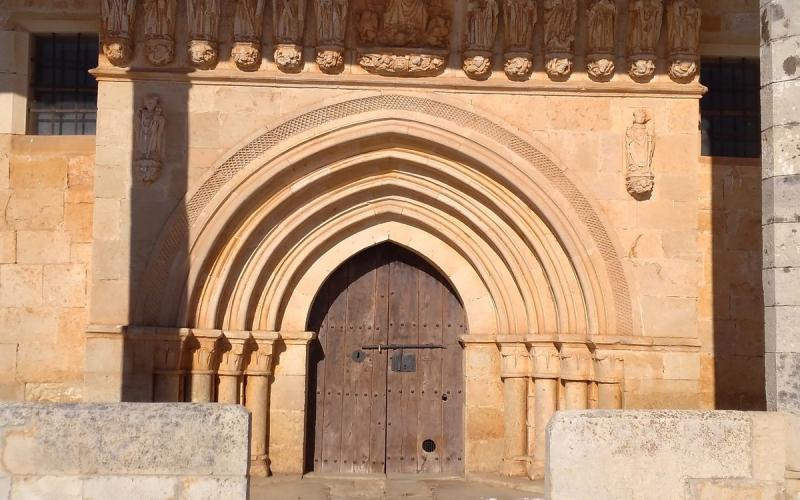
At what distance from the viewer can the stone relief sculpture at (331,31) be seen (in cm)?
800

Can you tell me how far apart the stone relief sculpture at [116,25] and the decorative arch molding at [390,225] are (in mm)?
1134

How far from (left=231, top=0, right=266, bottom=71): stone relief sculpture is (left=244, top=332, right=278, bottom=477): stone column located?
83.1 inches

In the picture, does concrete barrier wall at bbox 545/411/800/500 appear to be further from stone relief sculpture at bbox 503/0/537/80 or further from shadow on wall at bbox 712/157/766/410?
stone relief sculpture at bbox 503/0/537/80

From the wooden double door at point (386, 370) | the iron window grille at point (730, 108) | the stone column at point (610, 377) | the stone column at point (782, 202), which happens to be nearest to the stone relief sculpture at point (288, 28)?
the wooden double door at point (386, 370)

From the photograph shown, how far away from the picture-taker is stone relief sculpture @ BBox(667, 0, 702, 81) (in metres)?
8.09

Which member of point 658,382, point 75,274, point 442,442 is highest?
point 75,274

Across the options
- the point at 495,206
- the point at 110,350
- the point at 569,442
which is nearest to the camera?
the point at 569,442

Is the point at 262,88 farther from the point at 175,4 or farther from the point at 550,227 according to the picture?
the point at 550,227

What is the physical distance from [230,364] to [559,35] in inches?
139

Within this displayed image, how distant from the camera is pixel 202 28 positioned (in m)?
7.98

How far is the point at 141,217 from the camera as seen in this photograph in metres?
7.95

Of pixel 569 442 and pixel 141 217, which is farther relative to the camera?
pixel 141 217

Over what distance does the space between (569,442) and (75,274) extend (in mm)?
4466

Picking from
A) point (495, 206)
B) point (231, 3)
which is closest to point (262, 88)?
point (231, 3)
